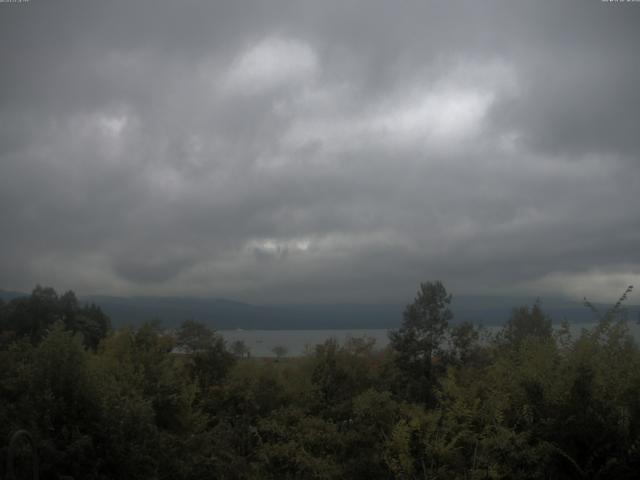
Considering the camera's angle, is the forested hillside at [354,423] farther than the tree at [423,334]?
No

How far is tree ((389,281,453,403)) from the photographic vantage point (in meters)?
24.5

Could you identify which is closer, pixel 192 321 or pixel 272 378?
pixel 272 378

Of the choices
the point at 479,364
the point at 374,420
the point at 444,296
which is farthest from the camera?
the point at 444,296

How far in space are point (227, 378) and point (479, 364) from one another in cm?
1056

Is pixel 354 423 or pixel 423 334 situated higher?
pixel 423 334

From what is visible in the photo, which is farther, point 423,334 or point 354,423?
point 423,334

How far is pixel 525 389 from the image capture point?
11.9 metres

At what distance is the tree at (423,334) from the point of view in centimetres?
2445

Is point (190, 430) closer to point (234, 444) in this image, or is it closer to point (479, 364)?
point (234, 444)

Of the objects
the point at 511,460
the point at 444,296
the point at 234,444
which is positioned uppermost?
the point at 444,296

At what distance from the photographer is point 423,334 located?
25.0 m

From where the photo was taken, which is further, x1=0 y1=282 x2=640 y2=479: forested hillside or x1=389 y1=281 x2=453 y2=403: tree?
x1=389 y1=281 x2=453 y2=403: tree

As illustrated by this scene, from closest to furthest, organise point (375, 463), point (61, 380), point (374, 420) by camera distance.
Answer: point (61, 380) → point (375, 463) → point (374, 420)

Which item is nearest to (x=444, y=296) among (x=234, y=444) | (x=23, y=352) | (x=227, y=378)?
(x=227, y=378)
